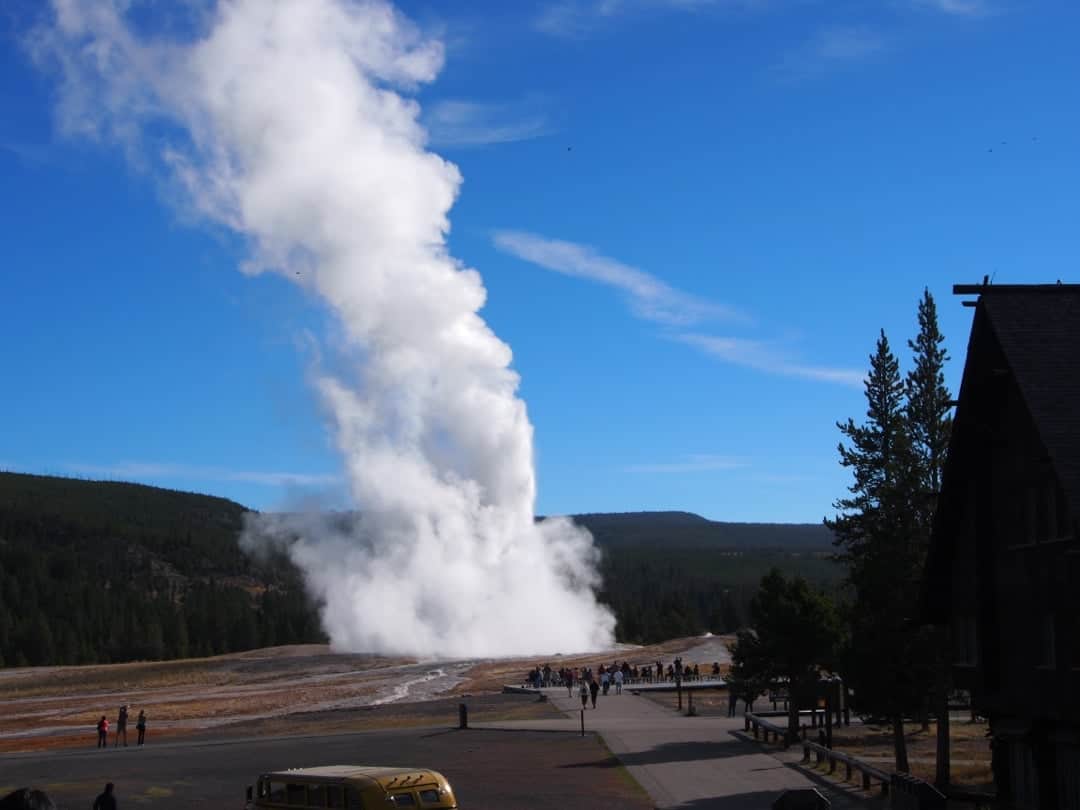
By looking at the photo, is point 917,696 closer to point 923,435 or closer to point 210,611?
point 923,435

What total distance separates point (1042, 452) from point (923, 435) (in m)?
18.2

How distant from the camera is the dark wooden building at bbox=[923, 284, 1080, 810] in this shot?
23703mm

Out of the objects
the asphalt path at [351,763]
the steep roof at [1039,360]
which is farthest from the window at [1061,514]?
the asphalt path at [351,763]

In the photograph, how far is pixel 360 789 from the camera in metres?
21.8

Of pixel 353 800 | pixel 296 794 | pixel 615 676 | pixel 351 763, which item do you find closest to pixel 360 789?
pixel 353 800

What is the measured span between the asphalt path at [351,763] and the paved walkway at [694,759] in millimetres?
962

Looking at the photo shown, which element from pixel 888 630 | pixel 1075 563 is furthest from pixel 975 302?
pixel 888 630

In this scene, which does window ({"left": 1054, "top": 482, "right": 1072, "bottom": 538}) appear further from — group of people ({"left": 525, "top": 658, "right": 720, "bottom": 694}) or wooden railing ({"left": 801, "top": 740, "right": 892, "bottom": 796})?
group of people ({"left": 525, "top": 658, "right": 720, "bottom": 694})

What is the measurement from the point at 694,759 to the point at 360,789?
19075mm

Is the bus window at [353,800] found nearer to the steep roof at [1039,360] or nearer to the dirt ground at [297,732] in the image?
the dirt ground at [297,732]

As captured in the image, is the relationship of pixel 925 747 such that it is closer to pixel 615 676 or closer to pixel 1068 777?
pixel 1068 777

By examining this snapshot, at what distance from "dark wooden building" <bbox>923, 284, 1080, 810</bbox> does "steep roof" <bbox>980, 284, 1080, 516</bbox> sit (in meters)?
0.02

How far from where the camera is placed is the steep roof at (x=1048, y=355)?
22.9 metres

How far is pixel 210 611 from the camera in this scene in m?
176
